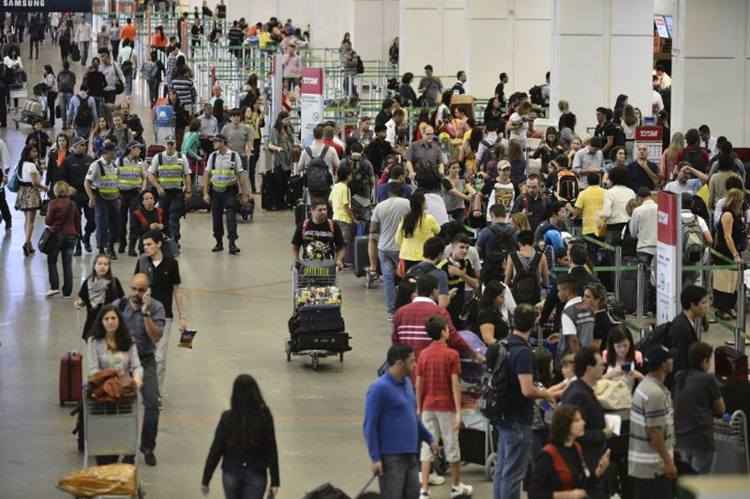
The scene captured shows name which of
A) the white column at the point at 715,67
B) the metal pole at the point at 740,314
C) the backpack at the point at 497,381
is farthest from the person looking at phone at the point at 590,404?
the white column at the point at 715,67

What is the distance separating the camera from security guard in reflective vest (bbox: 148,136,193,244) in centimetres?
2391

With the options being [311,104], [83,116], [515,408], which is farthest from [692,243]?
[83,116]

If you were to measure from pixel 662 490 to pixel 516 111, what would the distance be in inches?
807

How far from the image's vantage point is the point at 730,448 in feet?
39.1

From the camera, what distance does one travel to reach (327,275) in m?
18.4

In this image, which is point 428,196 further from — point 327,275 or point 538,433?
point 538,433

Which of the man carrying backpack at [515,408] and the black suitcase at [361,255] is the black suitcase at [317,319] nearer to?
the black suitcase at [361,255]

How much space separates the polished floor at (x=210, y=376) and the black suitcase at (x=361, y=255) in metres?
0.29

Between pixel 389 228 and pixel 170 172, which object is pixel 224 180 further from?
pixel 389 228

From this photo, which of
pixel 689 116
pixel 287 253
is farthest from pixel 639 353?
pixel 689 116

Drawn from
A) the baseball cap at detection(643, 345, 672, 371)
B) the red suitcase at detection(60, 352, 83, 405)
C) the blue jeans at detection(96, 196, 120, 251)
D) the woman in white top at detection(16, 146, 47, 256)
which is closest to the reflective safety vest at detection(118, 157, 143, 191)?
the blue jeans at detection(96, 196, 120, 251)

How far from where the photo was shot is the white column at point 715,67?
28.5 meters

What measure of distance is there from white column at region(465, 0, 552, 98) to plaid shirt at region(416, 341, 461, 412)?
3207 centimetres

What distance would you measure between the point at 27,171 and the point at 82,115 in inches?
431
